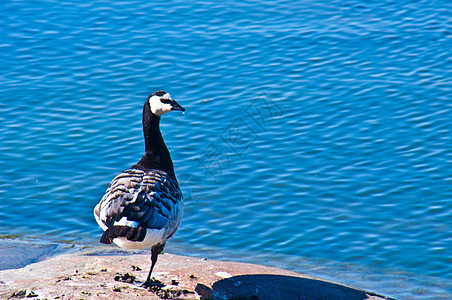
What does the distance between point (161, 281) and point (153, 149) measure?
193 cm

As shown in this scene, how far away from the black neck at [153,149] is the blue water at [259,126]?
7.65 feet

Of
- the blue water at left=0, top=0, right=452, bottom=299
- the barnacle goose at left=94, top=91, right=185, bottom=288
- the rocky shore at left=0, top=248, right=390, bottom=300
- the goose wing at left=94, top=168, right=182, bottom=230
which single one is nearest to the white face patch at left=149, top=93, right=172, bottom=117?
the barnacle goose at left=94, top=91, right=185, bottom=288

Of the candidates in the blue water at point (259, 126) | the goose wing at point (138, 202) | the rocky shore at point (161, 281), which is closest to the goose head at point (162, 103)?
the goose wing at point (138, 202)

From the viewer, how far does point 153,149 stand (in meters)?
9.44

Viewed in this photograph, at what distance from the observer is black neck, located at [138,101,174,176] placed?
940 cm

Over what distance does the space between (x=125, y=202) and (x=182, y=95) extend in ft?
26.7

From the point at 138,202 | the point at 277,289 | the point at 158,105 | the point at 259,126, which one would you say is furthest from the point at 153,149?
the point at 259,126

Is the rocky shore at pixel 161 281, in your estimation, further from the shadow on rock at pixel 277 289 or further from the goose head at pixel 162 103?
the goose head at pixel 162 103

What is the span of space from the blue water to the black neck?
7.65ft

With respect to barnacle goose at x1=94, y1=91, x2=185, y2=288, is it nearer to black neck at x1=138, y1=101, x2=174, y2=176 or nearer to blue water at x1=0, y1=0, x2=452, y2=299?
black neck at x1=138, y1=101, x2=174, y2=176

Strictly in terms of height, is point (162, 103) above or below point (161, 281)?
above

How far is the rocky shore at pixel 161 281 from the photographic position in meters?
8.00

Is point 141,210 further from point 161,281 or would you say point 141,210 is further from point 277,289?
point 277,289

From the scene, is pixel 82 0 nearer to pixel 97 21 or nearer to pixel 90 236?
pixel 97 21
